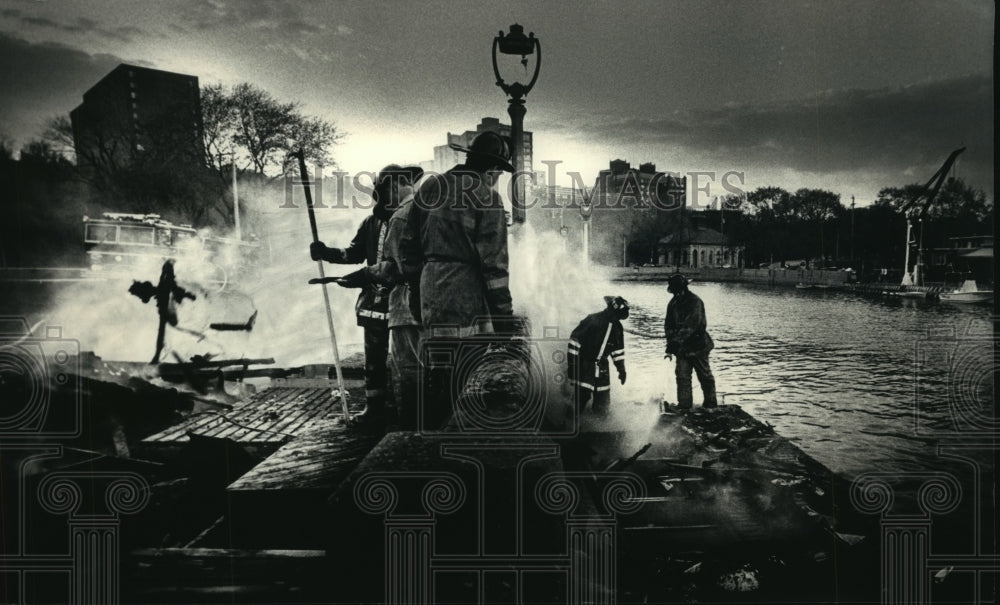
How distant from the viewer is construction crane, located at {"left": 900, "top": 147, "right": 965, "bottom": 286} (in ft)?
17.6

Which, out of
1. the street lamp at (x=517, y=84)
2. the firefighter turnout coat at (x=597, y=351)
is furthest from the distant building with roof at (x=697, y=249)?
the street lamp at (x=517, y=84)

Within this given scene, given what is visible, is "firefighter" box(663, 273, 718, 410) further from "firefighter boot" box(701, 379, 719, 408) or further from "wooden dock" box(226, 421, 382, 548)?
"wooden dock" box(226, 421, 382, 548)

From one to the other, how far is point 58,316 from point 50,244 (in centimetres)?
95

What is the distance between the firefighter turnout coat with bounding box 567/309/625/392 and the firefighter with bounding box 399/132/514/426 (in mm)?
1647

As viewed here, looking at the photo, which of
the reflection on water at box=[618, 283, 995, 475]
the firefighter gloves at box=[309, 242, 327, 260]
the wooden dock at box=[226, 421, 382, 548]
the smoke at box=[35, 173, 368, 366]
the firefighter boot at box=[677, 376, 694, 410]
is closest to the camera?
the wooden dock at box=[226, 421, 382, 548]

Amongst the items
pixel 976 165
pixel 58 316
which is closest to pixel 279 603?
pixel 58 316

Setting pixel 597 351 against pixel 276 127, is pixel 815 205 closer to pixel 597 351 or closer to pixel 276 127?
pixel 597 351

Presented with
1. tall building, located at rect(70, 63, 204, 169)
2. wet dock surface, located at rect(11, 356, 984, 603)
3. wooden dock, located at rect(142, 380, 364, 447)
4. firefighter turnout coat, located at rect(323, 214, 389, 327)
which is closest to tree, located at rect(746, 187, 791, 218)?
wet dock surface, located at rect(11, 356, 984, 603)

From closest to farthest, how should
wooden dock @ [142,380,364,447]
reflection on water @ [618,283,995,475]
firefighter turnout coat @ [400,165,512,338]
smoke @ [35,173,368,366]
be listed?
firefighter turnout coat @ [400,165,512,338] < reflection on water @ [618,283,995,475] < wooden dock @ [142,380,364,447] < smoke @ [35,173,368,366]

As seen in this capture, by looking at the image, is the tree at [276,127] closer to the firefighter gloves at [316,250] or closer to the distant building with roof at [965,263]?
the firefighter gloves at [316,250]

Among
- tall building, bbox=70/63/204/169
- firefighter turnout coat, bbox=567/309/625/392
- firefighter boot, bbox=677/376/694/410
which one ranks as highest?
tall building, bbox=70/63/204/169

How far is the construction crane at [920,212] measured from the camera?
5.38 m

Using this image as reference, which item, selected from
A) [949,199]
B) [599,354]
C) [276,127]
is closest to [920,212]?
[949,199]

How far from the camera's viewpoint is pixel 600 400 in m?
5.60
